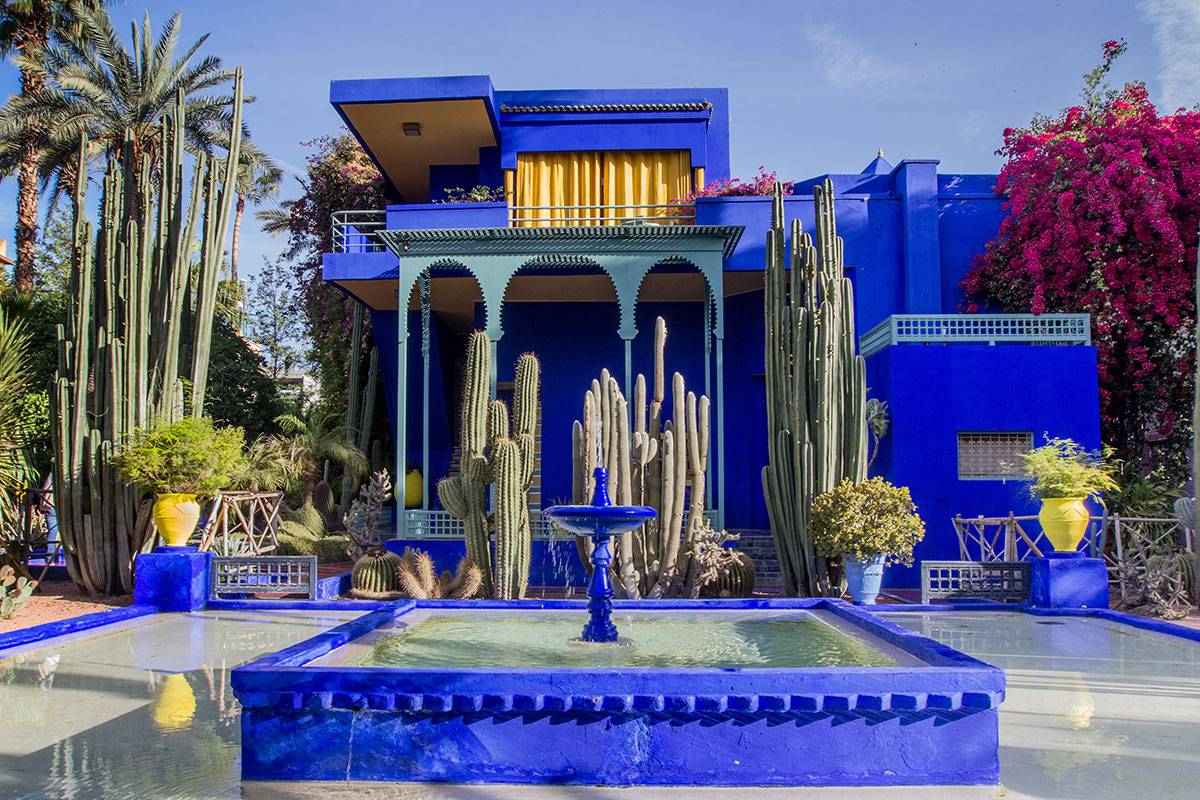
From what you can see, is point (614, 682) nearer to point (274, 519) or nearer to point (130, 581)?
Answer: point (130, 581)

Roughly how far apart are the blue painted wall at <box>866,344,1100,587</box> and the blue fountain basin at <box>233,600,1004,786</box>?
8.21m

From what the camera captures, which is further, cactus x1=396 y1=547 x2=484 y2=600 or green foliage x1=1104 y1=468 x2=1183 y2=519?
green foliage x1=1104 y1=468 x2=1183 y2=519

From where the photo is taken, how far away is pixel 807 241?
10648mm

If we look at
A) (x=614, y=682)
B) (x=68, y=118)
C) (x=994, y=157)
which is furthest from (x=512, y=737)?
(x=68, y=118)

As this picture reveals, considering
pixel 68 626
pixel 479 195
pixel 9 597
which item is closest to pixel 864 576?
pixel 68 626

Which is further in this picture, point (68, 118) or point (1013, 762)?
point (68, 118)

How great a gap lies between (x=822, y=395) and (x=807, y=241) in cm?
211

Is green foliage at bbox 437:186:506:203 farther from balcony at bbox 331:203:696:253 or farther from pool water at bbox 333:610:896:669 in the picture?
pool water at bbox 333:610:896:669

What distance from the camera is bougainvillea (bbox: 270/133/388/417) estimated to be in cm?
1789

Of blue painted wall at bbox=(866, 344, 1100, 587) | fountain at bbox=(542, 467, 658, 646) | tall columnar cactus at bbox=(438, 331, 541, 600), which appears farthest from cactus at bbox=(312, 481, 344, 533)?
fountain at bbox=(542, 467, 658, 646)

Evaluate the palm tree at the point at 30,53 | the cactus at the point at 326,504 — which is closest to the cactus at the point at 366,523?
the cactus at the point at 326,504

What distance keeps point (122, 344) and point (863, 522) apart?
8.36 m

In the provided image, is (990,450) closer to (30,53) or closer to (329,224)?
(329,224)

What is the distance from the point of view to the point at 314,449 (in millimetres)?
16109
